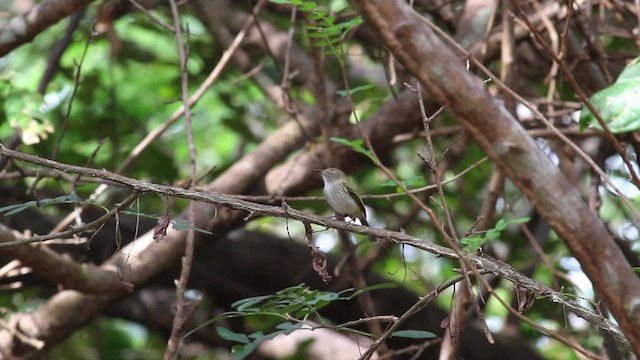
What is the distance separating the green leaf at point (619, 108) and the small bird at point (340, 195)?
1.46m

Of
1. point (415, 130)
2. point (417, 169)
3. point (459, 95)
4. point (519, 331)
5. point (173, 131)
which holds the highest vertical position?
point (459, 95)

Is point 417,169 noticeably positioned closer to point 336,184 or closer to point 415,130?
point 415,130

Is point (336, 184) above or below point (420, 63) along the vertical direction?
below

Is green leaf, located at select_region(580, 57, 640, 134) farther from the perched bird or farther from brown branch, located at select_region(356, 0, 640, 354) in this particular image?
the perched bird

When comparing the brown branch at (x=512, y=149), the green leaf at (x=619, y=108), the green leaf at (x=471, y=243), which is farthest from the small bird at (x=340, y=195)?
the brown branch at (x=512, y=149)

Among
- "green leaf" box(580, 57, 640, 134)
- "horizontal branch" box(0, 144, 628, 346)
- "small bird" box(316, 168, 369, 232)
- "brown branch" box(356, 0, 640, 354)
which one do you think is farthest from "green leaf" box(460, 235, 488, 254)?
"small bird" box(316, 168, 369, 232)

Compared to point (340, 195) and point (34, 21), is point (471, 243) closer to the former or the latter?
point (340, 195)

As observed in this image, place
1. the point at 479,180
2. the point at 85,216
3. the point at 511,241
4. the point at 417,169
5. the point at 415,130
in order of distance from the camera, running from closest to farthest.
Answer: the point at 415,130, the point at 85,216, the point at 511,241, the point at 479,180, the point at 417,169

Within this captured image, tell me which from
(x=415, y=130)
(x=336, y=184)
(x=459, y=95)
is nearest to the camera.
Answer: (x=459, y=95)

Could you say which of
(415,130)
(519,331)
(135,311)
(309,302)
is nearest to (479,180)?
(519,331)

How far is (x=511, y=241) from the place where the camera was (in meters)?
5.33

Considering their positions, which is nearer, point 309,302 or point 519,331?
point 309,302

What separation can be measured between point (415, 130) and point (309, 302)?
2182 mm

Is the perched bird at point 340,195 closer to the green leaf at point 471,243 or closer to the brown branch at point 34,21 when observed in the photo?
the green leaf at point 471,243
